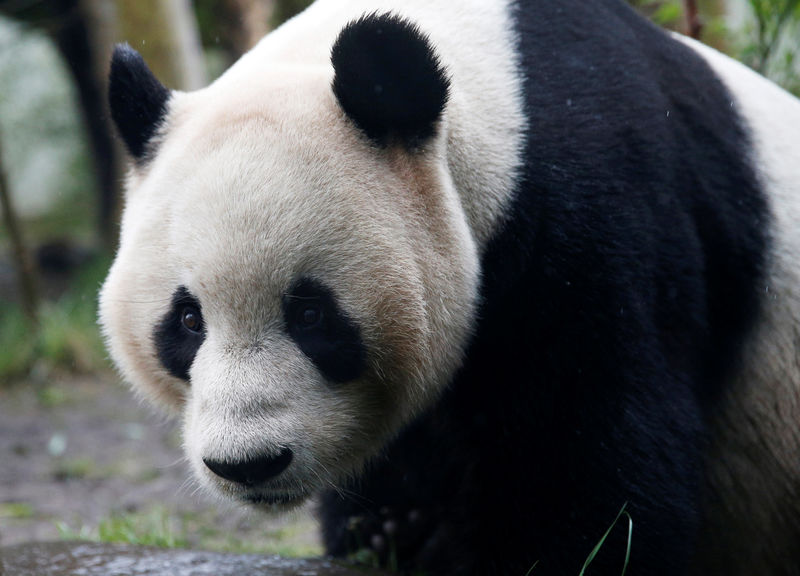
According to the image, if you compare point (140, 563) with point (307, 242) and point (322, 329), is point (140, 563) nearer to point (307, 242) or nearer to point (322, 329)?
point (322, 329)

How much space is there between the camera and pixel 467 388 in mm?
2785

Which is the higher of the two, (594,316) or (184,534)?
(594,316)

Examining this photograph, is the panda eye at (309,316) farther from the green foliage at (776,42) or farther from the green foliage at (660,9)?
the green foliage at (776,42)

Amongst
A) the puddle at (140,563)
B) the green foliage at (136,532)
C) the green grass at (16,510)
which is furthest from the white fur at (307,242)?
the green grass at (16,510)

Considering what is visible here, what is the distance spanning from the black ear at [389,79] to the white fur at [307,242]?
6 centimetres

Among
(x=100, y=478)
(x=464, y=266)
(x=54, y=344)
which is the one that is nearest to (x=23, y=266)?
(x=54, y=344)

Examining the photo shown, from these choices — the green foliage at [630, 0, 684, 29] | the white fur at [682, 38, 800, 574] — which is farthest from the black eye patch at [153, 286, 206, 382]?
the green foliage at [630, 0, 684, 29]

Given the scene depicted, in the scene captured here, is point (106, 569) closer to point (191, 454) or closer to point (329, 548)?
point (191, 454)

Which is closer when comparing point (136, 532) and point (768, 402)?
point (768, 402)

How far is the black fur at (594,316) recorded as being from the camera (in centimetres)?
260

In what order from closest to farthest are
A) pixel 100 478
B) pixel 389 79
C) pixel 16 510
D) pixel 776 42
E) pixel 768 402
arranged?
1. pixel 389 79
2. pixel 768 402
3. pixel 776 42
4. pixel 16 510
5. pixel 100 478

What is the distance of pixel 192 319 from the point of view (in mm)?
2582

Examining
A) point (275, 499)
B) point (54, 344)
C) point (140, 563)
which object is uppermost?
point (275, 499)

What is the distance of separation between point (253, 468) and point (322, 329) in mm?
391
